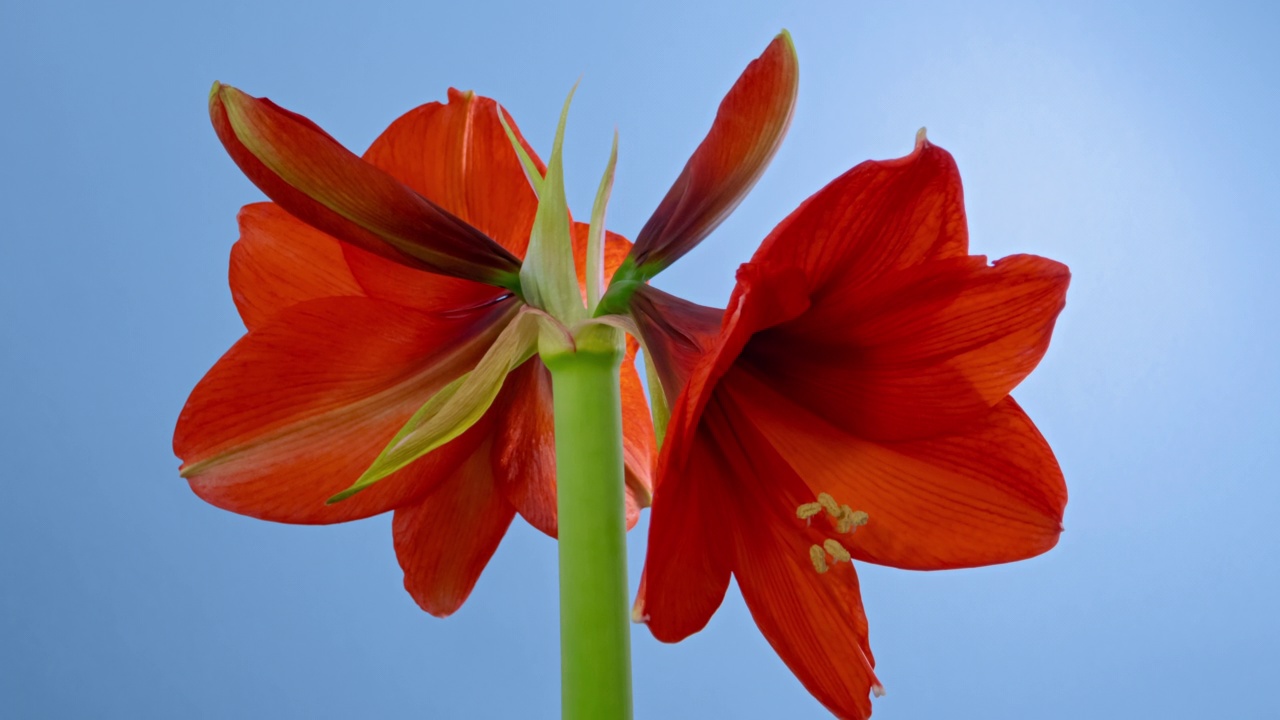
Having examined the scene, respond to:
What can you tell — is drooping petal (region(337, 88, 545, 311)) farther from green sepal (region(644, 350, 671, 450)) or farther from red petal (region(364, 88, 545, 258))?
green sepal (region(644, 350, 671, 450))

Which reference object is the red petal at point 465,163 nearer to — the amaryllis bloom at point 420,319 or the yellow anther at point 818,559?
the amaryllis bloom at point 420,319

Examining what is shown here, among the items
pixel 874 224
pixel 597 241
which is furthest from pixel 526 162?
pixel 874 224

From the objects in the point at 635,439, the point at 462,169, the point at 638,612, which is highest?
the point at 462,169

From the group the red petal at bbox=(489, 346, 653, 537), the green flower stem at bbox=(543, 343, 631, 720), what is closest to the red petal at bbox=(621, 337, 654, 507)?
the red petal at bbox=(489, 346, 653, 537)

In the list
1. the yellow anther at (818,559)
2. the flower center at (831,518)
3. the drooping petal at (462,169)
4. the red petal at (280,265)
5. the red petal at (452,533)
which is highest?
the drooping petal at (462,169)

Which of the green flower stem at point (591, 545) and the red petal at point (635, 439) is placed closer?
the green flower stem at point (591, 545)

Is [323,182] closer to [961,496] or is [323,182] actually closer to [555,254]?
[555,254]

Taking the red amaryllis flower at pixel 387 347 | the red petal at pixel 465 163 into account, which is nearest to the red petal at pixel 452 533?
the red amaryllis flower at pixel 387 347
